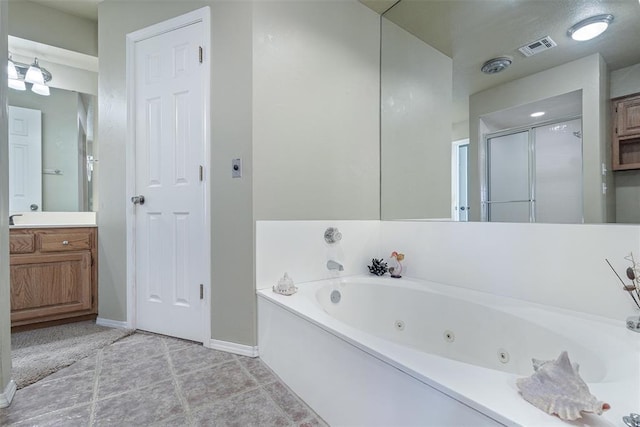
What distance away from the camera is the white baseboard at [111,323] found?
2054mm

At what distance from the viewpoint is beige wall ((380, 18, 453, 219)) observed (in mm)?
2078

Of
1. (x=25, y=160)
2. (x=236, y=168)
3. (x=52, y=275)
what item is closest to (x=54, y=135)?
(x=25, y=160)

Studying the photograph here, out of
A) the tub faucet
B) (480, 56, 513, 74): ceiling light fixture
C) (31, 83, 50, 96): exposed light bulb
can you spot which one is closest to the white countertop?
(31, 83, 50, 96): exposed light bulb

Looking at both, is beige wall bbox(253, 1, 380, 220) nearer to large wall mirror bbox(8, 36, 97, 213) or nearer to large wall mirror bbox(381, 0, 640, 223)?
large wall mirror bbox(381, 0, 640, 223)

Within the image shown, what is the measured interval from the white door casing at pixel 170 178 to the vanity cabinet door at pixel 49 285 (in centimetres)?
49

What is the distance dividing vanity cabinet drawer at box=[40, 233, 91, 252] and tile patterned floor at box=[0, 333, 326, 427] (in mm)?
916

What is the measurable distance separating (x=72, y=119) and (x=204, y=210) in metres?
1.93

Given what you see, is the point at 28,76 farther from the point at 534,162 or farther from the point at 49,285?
the point at 534,162

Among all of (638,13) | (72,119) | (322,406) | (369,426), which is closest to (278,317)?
(322,406)

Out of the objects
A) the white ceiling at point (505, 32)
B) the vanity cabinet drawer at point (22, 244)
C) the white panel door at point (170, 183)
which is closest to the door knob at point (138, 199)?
the white panel door at point (170, 183)

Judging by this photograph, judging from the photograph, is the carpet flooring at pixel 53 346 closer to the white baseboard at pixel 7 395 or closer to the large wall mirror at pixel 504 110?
the white baseboard at pixel 7 395

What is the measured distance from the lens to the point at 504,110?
164 cm

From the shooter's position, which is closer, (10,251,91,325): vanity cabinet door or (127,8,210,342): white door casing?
(127,8,210,342): white door casing

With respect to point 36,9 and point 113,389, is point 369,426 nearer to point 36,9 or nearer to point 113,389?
point 113,389
